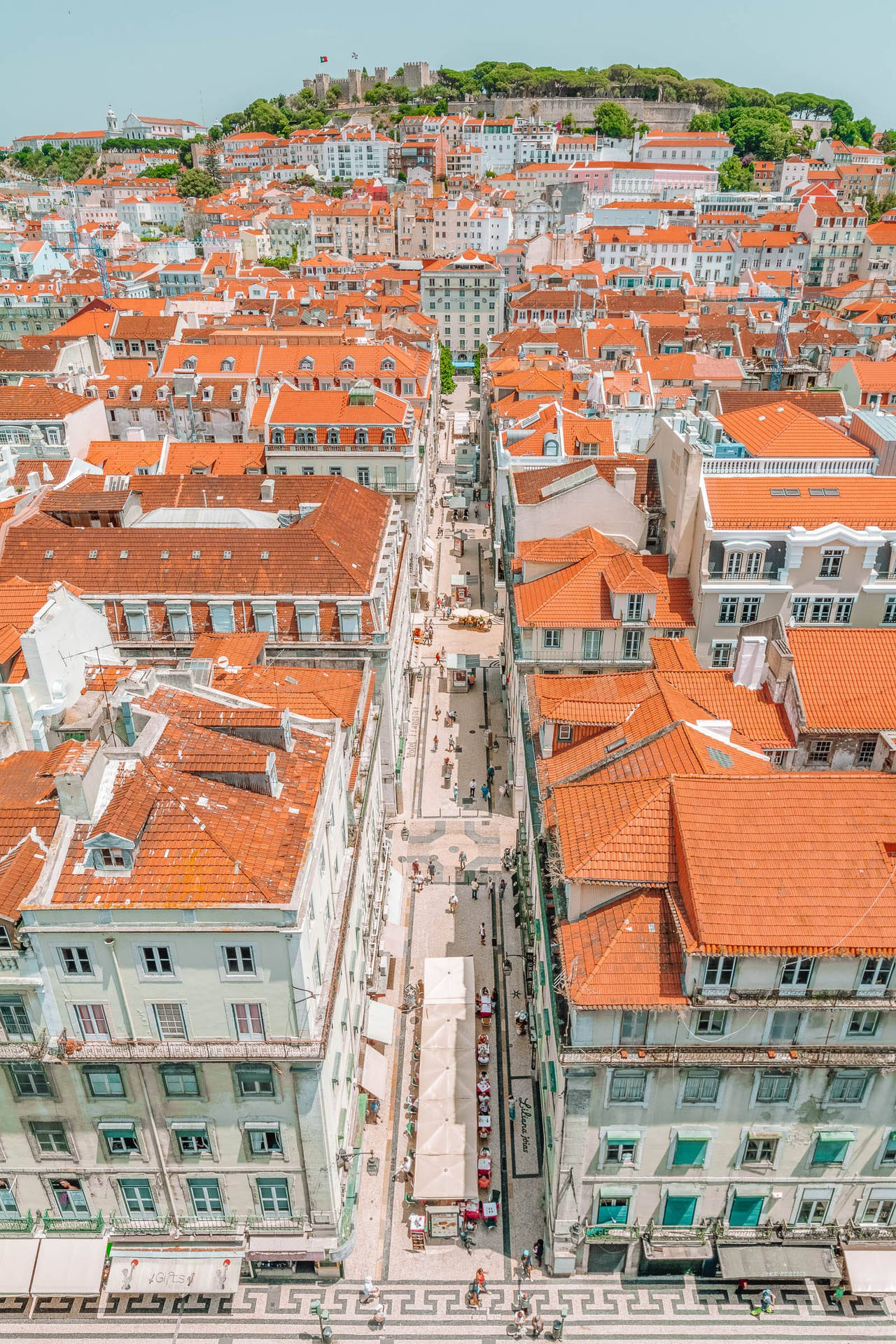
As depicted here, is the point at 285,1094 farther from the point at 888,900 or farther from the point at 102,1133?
the point at 888,900

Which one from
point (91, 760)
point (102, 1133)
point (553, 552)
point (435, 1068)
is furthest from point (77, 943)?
point (553, 552)

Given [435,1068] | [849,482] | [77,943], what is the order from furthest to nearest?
[849,482] < [435,1068] < [77,943]

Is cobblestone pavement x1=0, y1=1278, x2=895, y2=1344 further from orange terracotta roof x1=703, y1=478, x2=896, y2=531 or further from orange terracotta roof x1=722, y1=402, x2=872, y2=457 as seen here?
orange terracotta roof x1=722, y1=402, x2=872, y2=457

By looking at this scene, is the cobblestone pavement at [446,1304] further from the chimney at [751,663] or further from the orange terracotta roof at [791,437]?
the orange terracotta roof at [791,437]

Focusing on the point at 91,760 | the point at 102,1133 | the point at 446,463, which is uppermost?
the point at 91,760

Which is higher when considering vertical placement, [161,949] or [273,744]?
[273,744]

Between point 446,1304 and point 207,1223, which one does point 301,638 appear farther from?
point 446,1304

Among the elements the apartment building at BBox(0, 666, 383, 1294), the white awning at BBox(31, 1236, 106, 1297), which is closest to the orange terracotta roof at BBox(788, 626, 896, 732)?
the apartment building at BBox(0, 666, 383, 1294)

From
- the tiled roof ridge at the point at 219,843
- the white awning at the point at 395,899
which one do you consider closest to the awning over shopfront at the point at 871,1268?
the white awning at the point at 395,899
